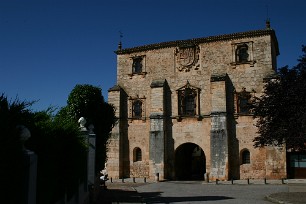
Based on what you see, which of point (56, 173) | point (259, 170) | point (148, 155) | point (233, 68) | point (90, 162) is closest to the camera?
point (56, 173)

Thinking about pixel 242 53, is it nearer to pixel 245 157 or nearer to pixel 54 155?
pixel 245 157

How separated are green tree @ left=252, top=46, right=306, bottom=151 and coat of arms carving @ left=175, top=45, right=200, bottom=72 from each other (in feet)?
44.2

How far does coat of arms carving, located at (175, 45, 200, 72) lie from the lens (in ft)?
103

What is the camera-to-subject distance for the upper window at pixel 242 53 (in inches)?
1171

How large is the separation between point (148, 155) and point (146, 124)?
9.33ft

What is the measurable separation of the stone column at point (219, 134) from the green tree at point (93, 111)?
11848mm

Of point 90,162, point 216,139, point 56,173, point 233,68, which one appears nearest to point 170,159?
point 216,139

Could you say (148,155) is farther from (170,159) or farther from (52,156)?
(52,156)

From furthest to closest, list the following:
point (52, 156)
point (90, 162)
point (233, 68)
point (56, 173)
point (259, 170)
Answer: point (233, 68)
point (259, 170)
point (90, 162)
point (56, 173)
point (52, 156)

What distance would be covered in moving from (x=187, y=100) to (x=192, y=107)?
2.61 ft

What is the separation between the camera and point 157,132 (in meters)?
30.7

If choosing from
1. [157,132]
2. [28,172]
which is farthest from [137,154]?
[28,172]

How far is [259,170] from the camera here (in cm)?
2789

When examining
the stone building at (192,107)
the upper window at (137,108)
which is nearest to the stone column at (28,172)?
the stone building at (192,107)
